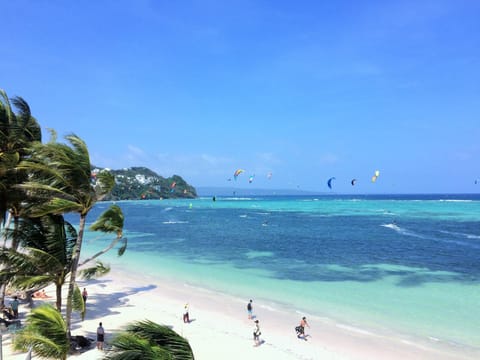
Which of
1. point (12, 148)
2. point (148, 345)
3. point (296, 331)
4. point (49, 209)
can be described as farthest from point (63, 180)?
point (296, 331)

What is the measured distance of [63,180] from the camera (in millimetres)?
9492

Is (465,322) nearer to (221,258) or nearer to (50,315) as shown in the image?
(50,315)

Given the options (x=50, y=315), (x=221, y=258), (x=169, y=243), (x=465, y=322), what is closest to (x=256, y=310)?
(x=465, y=322)

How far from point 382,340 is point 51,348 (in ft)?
44.4

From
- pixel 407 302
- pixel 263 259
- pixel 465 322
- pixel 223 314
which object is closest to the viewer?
pixel 465 322

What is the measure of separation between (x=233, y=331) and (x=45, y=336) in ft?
33.4

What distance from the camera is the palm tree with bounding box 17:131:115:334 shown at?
30.4 ft

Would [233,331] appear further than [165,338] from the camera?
Yes

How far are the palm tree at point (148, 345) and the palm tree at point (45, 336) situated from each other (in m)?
4.21

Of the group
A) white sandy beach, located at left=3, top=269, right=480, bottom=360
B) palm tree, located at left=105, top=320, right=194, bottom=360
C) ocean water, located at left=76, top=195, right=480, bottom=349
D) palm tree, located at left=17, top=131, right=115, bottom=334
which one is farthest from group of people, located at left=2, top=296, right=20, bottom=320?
palm tree, located at left=105, top=320, right=194, bottom=360

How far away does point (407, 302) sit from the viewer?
21.4 metres

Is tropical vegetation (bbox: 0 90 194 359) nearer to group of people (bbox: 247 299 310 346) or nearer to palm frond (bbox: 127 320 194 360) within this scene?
palm frond (bbox: 127 320 194 360)

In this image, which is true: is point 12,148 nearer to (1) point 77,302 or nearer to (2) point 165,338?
(1) point 77,302

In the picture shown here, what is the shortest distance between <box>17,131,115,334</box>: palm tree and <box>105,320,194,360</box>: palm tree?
5.64 metres
